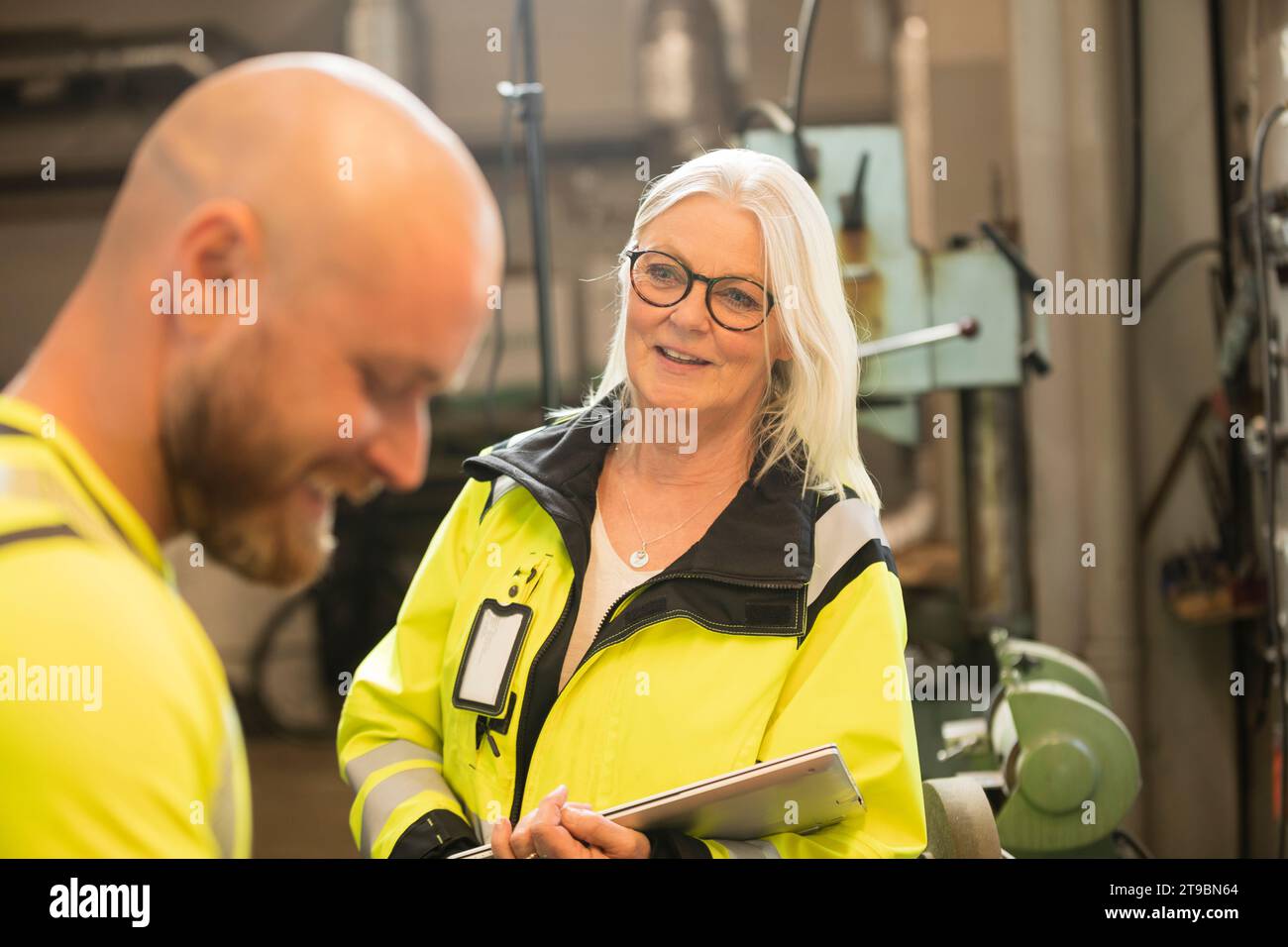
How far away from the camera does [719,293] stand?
1178 mm

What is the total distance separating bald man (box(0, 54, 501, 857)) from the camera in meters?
0.56

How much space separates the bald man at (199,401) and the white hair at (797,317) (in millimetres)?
563

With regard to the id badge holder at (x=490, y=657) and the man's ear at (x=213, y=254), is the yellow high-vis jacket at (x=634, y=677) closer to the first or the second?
the id badge holder at (x=490, y=657)

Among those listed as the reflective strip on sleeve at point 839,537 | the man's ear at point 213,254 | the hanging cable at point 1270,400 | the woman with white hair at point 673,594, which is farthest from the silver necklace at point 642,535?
the hanging cable at point 1270,400

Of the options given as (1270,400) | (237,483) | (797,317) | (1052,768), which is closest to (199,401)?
(237,483)

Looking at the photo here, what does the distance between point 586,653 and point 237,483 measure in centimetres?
57

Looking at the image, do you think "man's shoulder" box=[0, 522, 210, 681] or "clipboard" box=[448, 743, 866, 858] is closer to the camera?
"man's shoulder" box=[0, 522, 210, 681]

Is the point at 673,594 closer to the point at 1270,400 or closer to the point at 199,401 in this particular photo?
the point at 199,401

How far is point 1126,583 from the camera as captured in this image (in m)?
1.95

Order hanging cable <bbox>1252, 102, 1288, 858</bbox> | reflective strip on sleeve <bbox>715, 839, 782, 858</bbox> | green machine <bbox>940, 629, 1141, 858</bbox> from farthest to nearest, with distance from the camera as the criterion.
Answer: hanging cable <bbox>1252, 102, 1288, 858</bbox> < green machine <bbox>940, 629, 1141, 858</bbox> < reflective strip on sleeve <bbox>715, 839, 782, 858</bbox>

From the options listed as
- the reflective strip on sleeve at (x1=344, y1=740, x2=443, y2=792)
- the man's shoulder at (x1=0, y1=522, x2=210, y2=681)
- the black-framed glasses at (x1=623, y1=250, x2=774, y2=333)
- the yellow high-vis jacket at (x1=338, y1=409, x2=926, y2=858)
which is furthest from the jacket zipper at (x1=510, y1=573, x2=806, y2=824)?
the man's shoulder at (x1=0, y1=522, x2=210, y2=681)

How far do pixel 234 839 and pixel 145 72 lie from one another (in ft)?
4.84

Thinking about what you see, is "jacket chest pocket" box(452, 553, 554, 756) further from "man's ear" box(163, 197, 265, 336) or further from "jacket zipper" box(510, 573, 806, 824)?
"man's ear" box(163, 197, 265, 336)

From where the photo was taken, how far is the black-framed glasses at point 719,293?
1176mm
